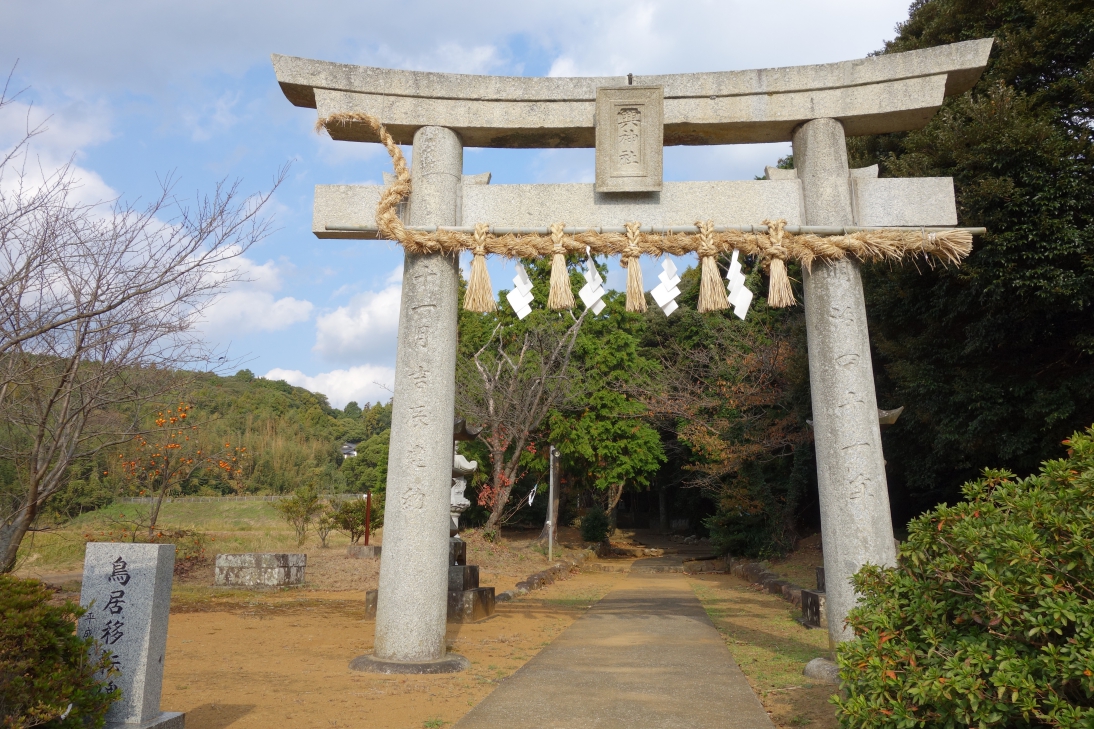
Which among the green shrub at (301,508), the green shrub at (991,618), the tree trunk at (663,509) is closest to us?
the green shrub at (991,618)

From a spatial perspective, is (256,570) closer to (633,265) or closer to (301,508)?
(301,508)

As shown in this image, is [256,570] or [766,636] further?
[256,570]

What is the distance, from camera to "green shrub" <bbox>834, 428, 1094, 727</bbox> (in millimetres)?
2334

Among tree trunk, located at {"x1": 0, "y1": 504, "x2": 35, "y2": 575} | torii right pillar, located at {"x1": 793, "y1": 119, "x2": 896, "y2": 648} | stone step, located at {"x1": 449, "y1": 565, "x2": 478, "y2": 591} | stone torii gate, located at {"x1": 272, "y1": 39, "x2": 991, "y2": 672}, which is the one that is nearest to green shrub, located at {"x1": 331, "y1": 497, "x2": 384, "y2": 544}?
stone step, located at {"x1": 449, "y1": 565, "x2": 478, "y2": 591}

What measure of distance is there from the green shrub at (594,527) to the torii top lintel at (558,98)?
717 inches

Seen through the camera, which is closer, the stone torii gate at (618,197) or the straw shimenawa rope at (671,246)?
the stone torii gate at (618,197)

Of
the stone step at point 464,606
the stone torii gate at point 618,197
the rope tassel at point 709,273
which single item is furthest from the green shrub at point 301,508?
the rope tassel at point 709,273

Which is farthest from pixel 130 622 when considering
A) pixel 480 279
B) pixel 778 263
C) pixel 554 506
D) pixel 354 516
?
pixel 554 506

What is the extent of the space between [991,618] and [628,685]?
9.20ft

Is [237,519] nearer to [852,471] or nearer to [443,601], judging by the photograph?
[443,601]

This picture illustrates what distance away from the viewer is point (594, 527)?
2262 cm

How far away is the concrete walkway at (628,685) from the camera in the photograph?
158 inches

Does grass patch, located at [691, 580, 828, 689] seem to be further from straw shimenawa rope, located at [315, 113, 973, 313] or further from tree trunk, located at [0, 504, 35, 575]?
tree trunk, located at [0, 504, 35, 575]

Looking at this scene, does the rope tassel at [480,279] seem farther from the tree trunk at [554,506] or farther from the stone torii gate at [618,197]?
the tree trunk at [554,506]
